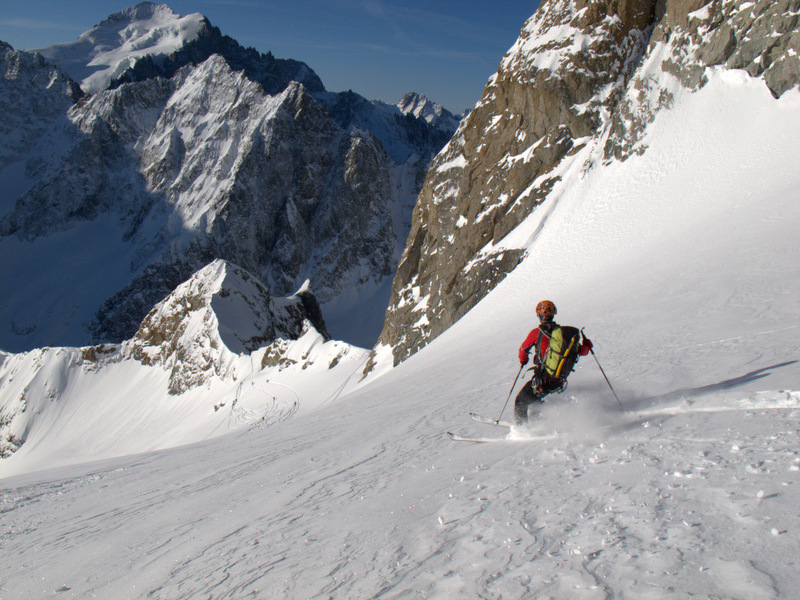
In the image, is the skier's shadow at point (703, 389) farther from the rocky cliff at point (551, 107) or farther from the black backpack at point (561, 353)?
the rocky cliff at point (551, 107)

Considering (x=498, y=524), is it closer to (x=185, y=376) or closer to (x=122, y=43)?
(x=185, y=376)

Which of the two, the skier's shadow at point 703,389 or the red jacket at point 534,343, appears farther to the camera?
the red jacket at point 534,343

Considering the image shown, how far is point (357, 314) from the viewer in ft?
329

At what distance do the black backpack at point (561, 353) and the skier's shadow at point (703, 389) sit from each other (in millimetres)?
737

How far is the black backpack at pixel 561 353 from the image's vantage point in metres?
A: 6.00

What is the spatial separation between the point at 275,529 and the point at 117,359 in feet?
191

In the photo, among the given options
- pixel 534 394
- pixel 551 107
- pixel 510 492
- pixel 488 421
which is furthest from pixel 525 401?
pixel 551 107

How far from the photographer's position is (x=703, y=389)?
5656 millimetres

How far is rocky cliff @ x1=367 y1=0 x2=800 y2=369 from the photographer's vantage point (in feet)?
75.9

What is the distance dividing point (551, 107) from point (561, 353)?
27.5m

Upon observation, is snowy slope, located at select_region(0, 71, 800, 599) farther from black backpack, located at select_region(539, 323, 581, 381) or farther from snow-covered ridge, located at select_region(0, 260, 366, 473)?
snow-covered ridge, located at select_region(0, 260, 366, 473)

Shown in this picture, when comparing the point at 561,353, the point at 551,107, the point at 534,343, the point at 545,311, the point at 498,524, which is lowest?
the point at 498,524

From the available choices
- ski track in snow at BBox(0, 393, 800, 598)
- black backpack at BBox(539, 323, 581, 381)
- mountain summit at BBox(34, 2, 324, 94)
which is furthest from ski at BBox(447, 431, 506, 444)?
mountain summit at BBox(34, 2, 324, 94)

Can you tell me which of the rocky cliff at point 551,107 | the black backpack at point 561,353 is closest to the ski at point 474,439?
the black backpack at point 561,353
